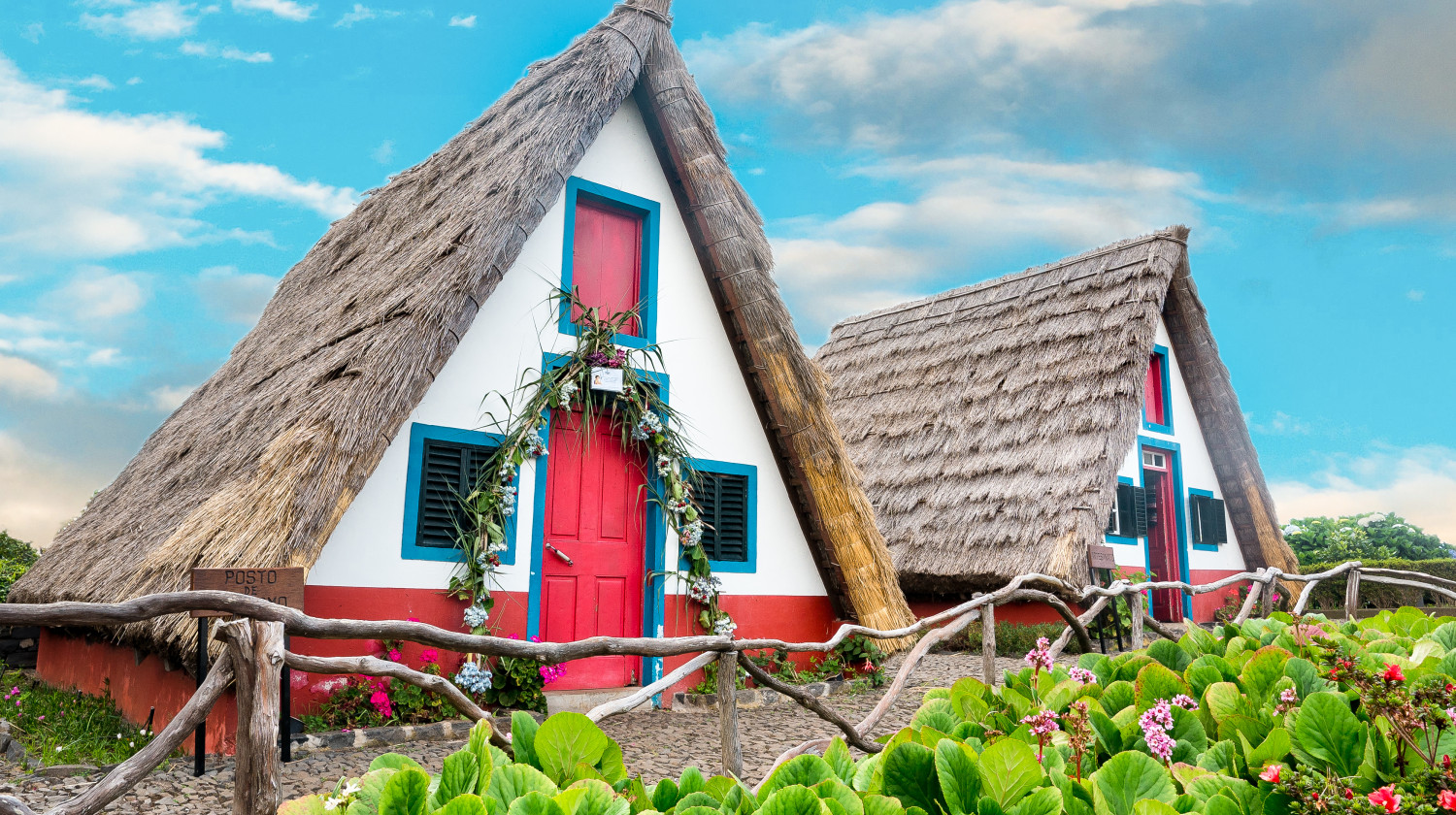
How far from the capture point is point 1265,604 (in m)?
6.46

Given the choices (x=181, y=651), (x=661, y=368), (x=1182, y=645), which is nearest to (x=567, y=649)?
(x=1182, y=645)

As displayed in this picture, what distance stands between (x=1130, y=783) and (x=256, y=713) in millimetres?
1669

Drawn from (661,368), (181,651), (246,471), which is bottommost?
(181,651)

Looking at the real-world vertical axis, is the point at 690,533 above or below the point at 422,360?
below

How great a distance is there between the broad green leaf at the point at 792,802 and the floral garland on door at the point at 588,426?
17.0 feet

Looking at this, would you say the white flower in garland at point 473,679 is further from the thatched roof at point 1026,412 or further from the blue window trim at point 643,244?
the thatched roof at point 1026,412

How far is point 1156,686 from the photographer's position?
2168 millimetres

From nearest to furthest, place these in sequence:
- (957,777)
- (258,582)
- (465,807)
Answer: (465,807) < (957,777) < (258,582)

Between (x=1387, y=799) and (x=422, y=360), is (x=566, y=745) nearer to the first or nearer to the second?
(x=1387, y=799)

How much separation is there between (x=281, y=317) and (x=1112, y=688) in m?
9.23

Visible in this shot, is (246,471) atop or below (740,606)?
atop

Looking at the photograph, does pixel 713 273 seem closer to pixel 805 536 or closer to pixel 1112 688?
pixel 805 536

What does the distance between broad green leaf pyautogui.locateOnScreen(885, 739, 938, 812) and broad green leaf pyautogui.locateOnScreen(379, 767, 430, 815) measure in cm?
72

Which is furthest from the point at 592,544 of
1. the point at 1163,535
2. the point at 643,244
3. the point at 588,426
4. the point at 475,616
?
the point at 1163,535
